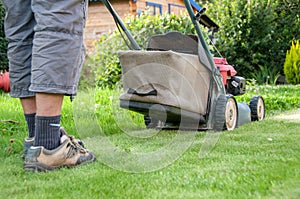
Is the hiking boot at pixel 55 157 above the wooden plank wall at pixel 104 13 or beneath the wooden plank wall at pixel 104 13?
beneath

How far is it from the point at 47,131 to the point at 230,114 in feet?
5.24

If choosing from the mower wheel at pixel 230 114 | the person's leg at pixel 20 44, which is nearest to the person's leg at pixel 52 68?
the person's leg at pixel 20 44

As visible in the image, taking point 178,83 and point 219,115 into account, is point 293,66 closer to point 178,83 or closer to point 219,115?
point 219,115

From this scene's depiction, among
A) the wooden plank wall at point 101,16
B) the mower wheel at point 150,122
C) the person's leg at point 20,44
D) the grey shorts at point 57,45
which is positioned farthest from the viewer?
the wooden plank wall at point 101,16

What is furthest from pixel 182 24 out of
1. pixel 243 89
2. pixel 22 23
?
pixel 22 23

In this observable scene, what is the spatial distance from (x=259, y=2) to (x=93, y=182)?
10678mm

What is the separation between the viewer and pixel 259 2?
11.8 m

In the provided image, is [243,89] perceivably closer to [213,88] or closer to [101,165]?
[213,88]

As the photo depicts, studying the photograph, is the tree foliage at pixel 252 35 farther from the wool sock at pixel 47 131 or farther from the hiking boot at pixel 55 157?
the wool sock at pixel 47 131

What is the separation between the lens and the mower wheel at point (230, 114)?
327 centimetres

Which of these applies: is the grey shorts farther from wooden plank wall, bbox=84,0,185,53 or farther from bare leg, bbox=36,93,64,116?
wooden plank wall, bbox=84,0,185,53

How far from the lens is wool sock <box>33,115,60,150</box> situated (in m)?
2.04

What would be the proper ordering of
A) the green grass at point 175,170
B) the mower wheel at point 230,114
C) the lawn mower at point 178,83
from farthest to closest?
the mower wheel at point 230,114
the lawn mower at point 178,83
the green grass at point 175,170

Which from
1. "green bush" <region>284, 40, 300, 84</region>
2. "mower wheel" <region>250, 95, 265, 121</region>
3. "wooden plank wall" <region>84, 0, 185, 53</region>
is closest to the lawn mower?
"mower wheel" <region>250, 95, 265, 121</region>
